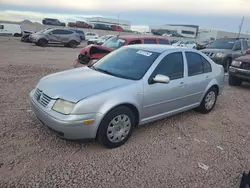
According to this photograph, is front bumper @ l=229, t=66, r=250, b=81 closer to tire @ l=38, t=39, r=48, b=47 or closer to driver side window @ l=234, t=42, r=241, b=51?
driver side window @ l=234, t=42, r=241, b=51

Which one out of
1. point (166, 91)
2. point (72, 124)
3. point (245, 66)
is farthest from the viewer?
point (245, 66)

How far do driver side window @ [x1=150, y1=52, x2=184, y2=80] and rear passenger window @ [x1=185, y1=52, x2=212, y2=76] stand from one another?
0.86 feet

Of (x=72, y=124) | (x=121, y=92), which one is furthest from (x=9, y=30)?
(x=72, y=124)

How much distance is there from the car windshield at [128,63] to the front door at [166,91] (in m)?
0.20

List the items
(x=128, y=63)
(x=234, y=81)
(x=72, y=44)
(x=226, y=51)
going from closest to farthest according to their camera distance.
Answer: (x=128, y=63), (x=234, y=81), (x=226, y=51), (x=72, y=44)

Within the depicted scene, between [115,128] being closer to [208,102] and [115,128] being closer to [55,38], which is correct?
[208,102]

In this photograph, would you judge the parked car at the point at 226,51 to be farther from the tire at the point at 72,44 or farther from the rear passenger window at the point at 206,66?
the tire at the point at 72,44

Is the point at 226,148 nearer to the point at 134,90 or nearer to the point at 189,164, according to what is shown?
the point at 189,164

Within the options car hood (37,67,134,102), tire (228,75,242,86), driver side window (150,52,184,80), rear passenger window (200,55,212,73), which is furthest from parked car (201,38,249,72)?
car hood (37,67,134,102)

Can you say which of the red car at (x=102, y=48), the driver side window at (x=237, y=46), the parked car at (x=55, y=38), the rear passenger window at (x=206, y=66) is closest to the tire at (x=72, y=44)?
the parked car at (x=55, y=38)

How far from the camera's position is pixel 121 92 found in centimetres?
351

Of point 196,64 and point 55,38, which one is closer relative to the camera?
point 196,64

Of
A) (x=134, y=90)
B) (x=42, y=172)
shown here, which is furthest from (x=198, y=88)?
(x=42, y=172)

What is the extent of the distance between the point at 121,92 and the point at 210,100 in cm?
279
